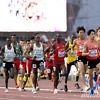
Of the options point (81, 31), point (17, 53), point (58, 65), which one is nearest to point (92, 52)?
point (81, 31)

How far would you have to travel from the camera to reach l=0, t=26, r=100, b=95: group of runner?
47.7 feet

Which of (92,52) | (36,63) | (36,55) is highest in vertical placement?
(92,52)

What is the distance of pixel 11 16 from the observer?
42.9 m

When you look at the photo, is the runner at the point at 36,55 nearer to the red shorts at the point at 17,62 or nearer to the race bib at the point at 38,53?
the race bib at the point at 38,53

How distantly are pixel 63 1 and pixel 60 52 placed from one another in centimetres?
2483

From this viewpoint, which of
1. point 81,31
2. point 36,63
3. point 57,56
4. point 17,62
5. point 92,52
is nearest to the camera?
point 92,52

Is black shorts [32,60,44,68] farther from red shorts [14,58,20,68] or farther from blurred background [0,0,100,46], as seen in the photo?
blurred background [0,0,100,46]

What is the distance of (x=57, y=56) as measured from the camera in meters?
16.5

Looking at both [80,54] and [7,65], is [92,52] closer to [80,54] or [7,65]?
[80,54]

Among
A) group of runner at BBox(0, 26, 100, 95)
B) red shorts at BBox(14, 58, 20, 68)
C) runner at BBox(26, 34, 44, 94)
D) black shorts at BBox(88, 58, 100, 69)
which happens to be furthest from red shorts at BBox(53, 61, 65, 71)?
red shorts at BBox(14, 58, 20, 68)

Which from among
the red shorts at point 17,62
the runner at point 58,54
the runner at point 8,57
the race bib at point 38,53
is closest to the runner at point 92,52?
the runner at point 58,54

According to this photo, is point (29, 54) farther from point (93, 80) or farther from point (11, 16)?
point (11, 16)

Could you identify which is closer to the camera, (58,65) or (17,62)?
(58,65)

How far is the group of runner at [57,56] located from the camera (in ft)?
47.7
